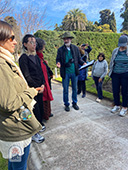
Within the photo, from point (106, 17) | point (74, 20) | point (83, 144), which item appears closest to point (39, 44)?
point (83, 144)

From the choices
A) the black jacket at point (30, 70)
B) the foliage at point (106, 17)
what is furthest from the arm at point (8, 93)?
the foliage at point (106, 17)

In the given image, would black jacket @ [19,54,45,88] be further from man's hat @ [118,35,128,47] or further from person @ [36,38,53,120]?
man's hat @ [118,35,128,47]

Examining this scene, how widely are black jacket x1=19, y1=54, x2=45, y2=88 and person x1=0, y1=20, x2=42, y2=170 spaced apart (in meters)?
0.96

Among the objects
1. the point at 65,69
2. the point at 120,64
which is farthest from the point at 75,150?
the point at 120,64

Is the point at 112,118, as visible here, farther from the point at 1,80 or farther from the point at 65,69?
the point at 1,80

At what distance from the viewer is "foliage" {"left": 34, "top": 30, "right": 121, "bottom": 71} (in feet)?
34.6

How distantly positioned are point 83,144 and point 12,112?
163 cm

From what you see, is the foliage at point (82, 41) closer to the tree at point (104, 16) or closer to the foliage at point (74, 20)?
the foliage at point (74, 20)

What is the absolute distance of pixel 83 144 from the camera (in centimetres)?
221

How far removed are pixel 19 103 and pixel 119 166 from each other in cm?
169

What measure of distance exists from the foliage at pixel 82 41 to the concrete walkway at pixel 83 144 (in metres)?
7.87

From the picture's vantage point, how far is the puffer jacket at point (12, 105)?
0.95m

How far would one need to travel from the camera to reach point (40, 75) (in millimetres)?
2418

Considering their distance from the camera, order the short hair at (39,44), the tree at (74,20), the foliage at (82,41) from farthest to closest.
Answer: the tree at (74,20), the foliage at (82,41), the short hair at (39,44)
